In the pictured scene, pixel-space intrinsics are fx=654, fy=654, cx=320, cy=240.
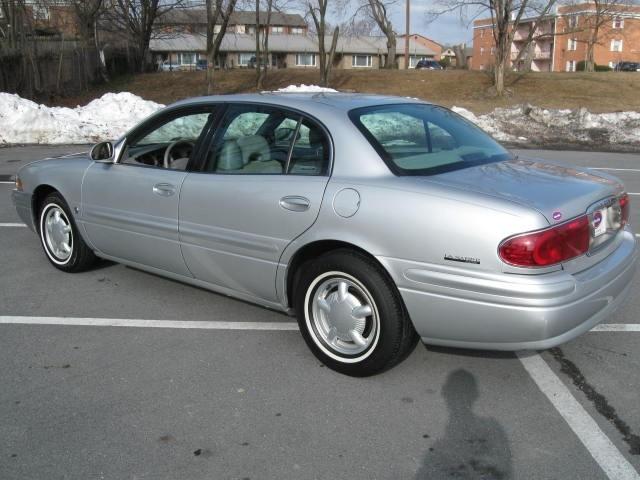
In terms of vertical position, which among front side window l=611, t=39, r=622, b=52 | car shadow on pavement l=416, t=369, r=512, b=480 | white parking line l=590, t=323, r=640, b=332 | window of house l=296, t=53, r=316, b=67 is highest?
front side window l=611, t=39, r=622, b=52

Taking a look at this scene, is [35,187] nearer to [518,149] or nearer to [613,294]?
[613,294]

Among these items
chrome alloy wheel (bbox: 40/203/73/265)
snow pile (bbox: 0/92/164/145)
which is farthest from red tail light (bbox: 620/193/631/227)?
snow pile (bbox: 0/92/164/145)

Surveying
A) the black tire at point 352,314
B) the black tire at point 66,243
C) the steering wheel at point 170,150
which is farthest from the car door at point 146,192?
the black tire at point 352,314

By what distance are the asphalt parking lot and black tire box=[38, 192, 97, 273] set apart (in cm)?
77

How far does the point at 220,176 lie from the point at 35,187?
2.29 meters

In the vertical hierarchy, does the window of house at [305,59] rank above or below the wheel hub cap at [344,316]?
above

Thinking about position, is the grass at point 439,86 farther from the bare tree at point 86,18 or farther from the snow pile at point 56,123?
the snow pile at point 56,123

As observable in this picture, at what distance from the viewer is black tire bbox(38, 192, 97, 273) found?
5395 mm

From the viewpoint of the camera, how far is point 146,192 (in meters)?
4.58

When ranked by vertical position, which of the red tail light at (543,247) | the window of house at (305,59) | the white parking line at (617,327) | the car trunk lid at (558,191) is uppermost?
the window of house at (305,59)

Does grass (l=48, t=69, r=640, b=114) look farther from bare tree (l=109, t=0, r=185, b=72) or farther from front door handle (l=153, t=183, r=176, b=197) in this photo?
front door handle (l=153, t=183, r=176, b=197)

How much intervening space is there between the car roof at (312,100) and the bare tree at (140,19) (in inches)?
1357

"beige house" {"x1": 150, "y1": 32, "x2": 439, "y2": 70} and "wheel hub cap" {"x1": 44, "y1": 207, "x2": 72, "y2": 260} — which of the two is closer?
"wheel hub cap" {"x1": 44, "y1": 207, "x2": 72, "y2": 260}

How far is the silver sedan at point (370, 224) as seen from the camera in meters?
3.16
